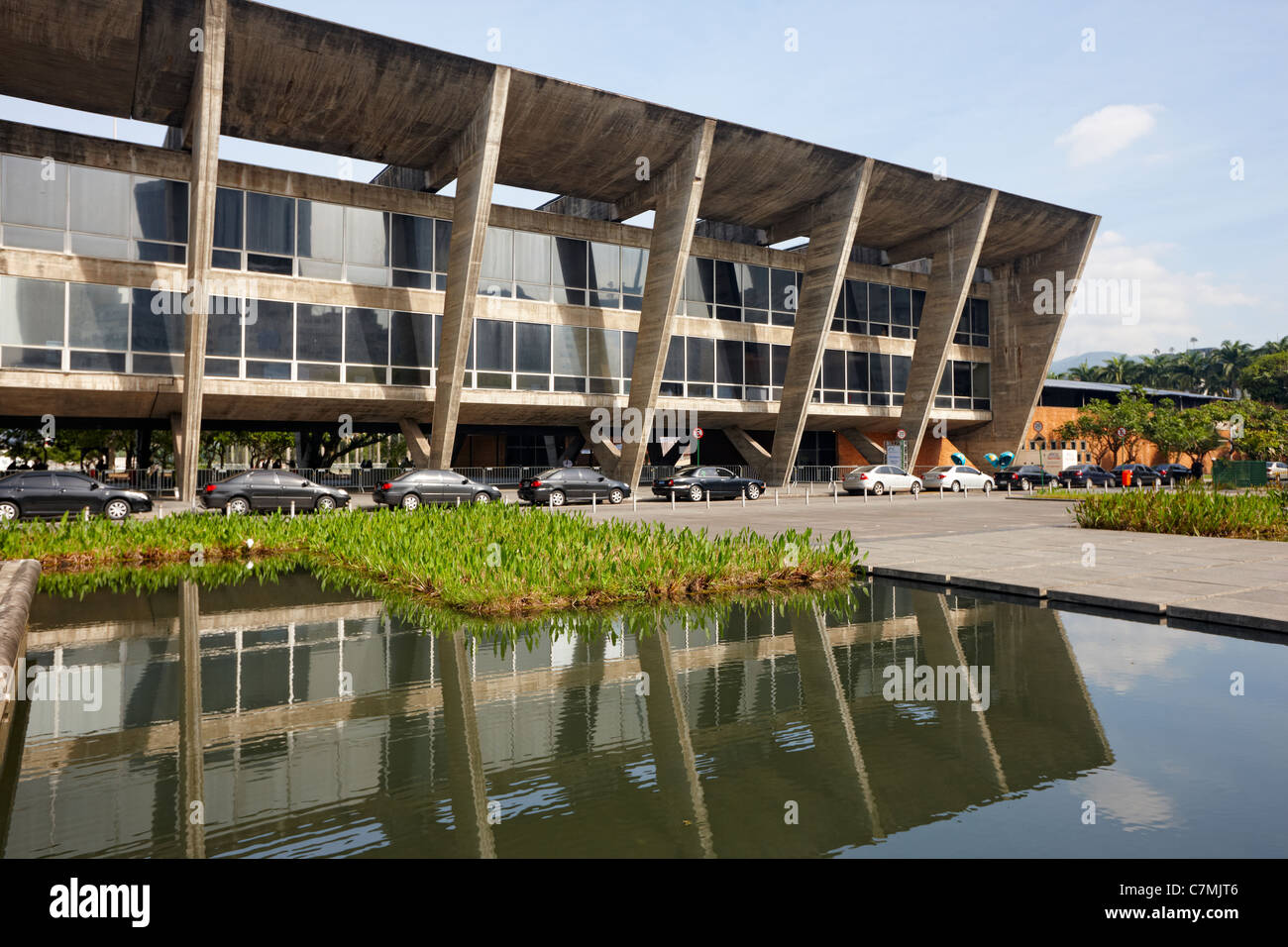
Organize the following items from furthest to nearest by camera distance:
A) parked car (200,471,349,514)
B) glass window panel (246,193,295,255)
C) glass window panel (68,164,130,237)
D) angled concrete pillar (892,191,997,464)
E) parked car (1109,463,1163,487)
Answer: parked car (1109,463,1163,487)
angled concrete pillar (892,191,997,464)
glass window panel (246,193,295,255)
glass window panel (68,164,130,237)
parked car (200,471,349,514)

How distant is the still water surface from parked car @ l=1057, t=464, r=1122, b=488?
39931 mm

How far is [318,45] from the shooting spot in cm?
2753

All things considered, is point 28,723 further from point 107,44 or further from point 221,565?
point 107,44

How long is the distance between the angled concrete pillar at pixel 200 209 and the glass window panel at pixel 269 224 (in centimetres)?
309

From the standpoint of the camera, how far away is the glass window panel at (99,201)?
28.8 m

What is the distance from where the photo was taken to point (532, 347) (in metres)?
37.1

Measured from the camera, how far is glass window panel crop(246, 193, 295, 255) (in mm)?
31609

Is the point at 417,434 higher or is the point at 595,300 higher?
the point at 595,300

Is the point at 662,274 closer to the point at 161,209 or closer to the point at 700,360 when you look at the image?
the point at 700,360

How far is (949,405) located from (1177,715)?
159 ft

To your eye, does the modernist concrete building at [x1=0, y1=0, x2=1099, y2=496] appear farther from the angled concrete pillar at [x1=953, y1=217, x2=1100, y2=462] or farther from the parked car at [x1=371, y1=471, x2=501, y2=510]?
the parked car at [x1=371, y1=471, x2=501, y2=510]

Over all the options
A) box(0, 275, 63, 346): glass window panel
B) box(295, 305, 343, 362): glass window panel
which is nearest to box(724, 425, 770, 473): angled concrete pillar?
box(295, 305, 343, 362): glass window panel

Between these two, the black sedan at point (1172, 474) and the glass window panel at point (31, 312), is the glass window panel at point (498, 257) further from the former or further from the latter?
the black sedan at point (1172, 474)
